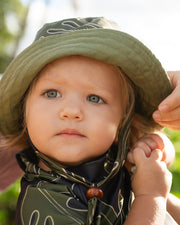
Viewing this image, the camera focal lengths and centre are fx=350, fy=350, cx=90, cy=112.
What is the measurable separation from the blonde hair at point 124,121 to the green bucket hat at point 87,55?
0.14 feet

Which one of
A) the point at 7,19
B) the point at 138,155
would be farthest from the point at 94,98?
the point at 7,19

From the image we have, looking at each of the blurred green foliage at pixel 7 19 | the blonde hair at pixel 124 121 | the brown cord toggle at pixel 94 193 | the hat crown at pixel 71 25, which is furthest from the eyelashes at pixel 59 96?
the blurred green foliage at pixel 7 19

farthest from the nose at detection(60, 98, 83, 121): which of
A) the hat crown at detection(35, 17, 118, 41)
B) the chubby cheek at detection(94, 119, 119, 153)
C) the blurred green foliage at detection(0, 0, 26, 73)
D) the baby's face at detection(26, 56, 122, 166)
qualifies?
the blurred green foliage at detection(0, 0, 26, 73)

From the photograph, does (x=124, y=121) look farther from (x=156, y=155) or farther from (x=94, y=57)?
(x=94, y=57)

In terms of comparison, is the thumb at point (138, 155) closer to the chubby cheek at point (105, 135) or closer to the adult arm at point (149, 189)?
the adult arm at point (149, 189)

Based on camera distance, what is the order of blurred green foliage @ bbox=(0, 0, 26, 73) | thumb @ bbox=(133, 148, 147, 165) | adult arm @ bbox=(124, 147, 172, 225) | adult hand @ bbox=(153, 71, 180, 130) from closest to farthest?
adult arm @ bbox=(124, 147, 172, 225) → adult hand @ bbox=(153, 71, 180, 130) → thumb @ bbox=(133, 148, 147, 165) → blurred green foliage @ bbox=(0, 0, 26, 73)

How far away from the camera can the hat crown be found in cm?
167

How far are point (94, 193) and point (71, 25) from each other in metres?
0.80

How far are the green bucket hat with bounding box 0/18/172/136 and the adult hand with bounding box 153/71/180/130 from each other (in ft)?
0.26

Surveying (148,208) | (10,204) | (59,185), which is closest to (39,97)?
(59,185)

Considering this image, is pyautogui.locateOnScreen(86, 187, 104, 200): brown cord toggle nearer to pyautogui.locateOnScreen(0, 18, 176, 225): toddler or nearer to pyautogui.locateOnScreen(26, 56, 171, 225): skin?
pyautogui.locateOnScreen(0, 18, 176, 225): toddler

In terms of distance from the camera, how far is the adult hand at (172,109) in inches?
62.6

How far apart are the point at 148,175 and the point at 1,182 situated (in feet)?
3.05

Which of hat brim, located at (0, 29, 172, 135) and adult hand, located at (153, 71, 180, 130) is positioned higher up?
hat brim, located at (0, 29, 172, 135)
